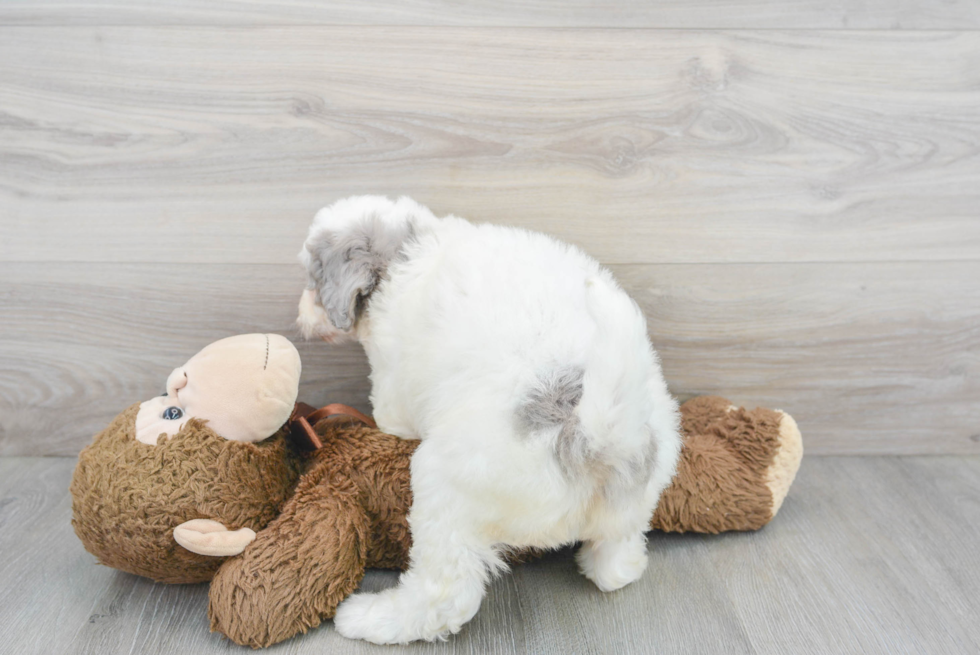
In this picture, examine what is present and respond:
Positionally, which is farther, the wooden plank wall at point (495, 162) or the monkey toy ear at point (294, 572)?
the wooden plank wall at point (495, 162)

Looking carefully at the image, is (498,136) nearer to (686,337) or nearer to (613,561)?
(686,337)

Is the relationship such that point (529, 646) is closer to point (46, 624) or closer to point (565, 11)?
point (46, 624)

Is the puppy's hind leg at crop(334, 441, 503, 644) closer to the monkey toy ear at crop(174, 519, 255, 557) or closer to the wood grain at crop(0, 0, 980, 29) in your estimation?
the monkey toy ear at crop(174, 519, 255, 557)

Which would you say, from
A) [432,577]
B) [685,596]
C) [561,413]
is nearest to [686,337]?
[685,596]

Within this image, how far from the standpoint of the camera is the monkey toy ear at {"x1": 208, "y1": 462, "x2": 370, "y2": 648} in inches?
43.0

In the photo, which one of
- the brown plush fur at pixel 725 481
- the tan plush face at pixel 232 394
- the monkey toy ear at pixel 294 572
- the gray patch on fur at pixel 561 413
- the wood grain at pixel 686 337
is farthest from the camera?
the wood grain at pixel 686 337

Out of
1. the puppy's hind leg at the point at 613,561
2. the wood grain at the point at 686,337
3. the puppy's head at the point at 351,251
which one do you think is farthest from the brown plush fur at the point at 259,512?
the wood grain at the point at 686,337

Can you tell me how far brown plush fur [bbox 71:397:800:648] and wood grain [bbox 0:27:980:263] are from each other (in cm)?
50

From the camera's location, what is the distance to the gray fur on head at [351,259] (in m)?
1.23

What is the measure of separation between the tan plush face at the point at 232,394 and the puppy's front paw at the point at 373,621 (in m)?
0.34

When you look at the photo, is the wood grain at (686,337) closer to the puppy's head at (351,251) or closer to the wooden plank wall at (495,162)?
the wooden plank wall at (495,162)

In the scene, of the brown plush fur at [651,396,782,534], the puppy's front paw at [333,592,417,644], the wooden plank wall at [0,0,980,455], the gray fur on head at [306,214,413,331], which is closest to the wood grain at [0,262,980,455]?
the wooden plank wall at [0,0,980,455]

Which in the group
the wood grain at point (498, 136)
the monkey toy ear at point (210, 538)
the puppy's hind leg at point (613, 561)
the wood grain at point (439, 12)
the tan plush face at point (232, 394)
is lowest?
the puppy's hind leg at point (613, 561)

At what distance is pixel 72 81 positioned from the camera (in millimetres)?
1438
